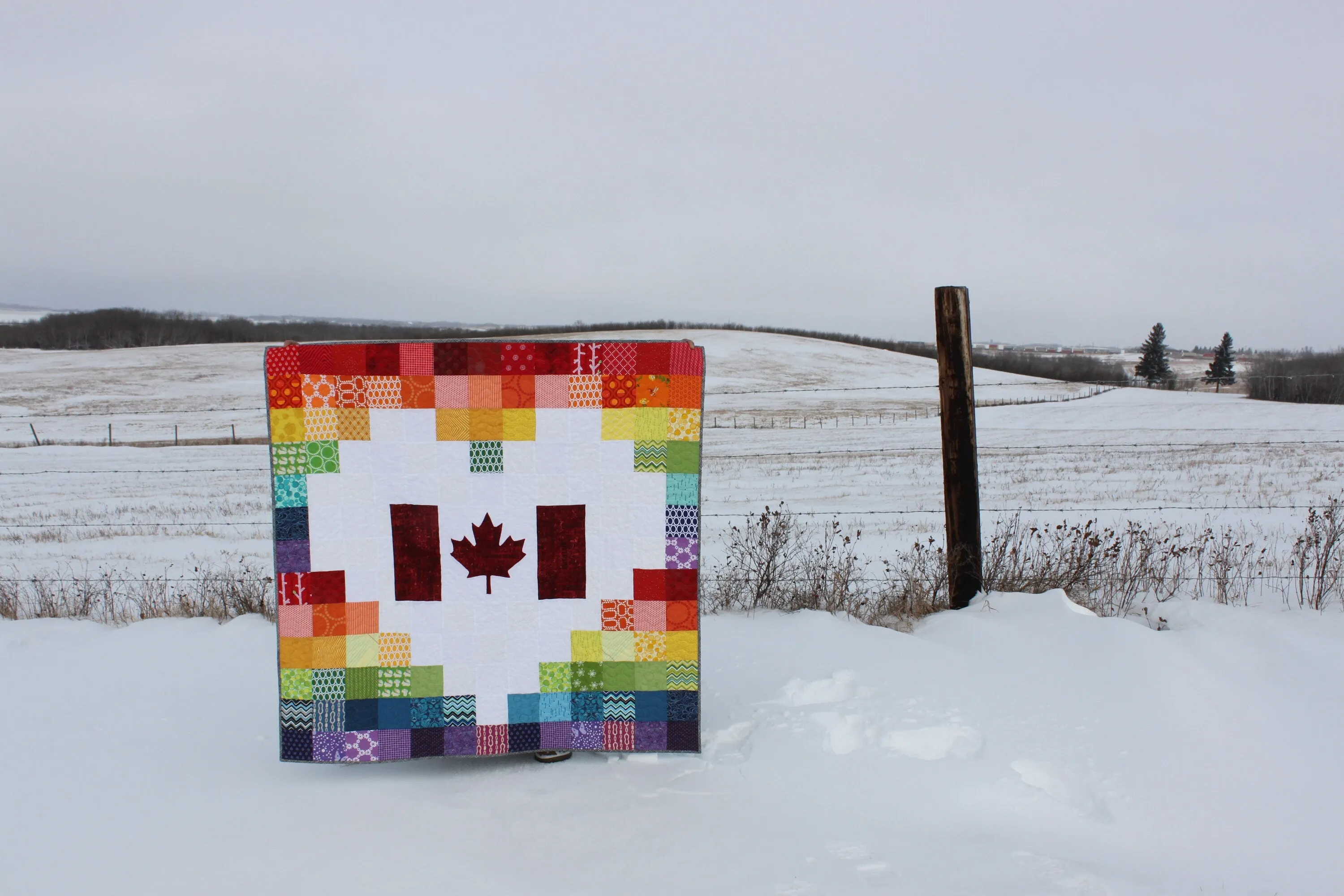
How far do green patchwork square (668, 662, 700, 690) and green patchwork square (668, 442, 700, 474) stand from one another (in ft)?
2.49

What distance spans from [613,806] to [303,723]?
4.00ft

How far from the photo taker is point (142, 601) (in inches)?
199

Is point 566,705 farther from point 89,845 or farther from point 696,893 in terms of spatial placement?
point 89,845

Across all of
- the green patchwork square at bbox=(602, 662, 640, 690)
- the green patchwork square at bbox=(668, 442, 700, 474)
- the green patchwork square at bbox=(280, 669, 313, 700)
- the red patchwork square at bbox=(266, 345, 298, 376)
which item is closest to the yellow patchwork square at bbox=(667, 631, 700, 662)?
the green patchwork square at bbox=(602, 662, 640, 690)

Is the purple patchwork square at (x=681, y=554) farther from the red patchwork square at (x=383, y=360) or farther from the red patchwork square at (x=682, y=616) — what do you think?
the red patchwork square at (x=383, y=360)

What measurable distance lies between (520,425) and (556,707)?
1100 mm

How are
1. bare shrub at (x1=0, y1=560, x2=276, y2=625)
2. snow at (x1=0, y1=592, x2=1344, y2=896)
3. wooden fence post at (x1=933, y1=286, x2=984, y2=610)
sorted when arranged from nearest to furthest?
1. snow at (x1=0, y1=592, x2=1344, y2=896)
2. wooden fence post at (x1=933, y1=286, x2=984, y2=610)
3. bare shrub at (x1=0, y1=560, x2=276, y2=625)

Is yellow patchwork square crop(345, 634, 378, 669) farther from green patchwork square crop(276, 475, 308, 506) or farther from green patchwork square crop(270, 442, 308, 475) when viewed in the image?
green patchwork square crop(270, 442, 308, 475)

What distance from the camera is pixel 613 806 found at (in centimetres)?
265

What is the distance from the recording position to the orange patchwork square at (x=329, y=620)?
9.37 feet

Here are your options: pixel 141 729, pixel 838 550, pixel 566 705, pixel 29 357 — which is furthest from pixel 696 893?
pixel 29 357

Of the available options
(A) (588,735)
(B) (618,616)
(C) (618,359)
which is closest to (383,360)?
(C) (618,359)

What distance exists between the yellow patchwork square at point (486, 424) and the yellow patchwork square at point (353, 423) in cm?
38

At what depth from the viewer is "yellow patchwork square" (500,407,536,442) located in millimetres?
2871
